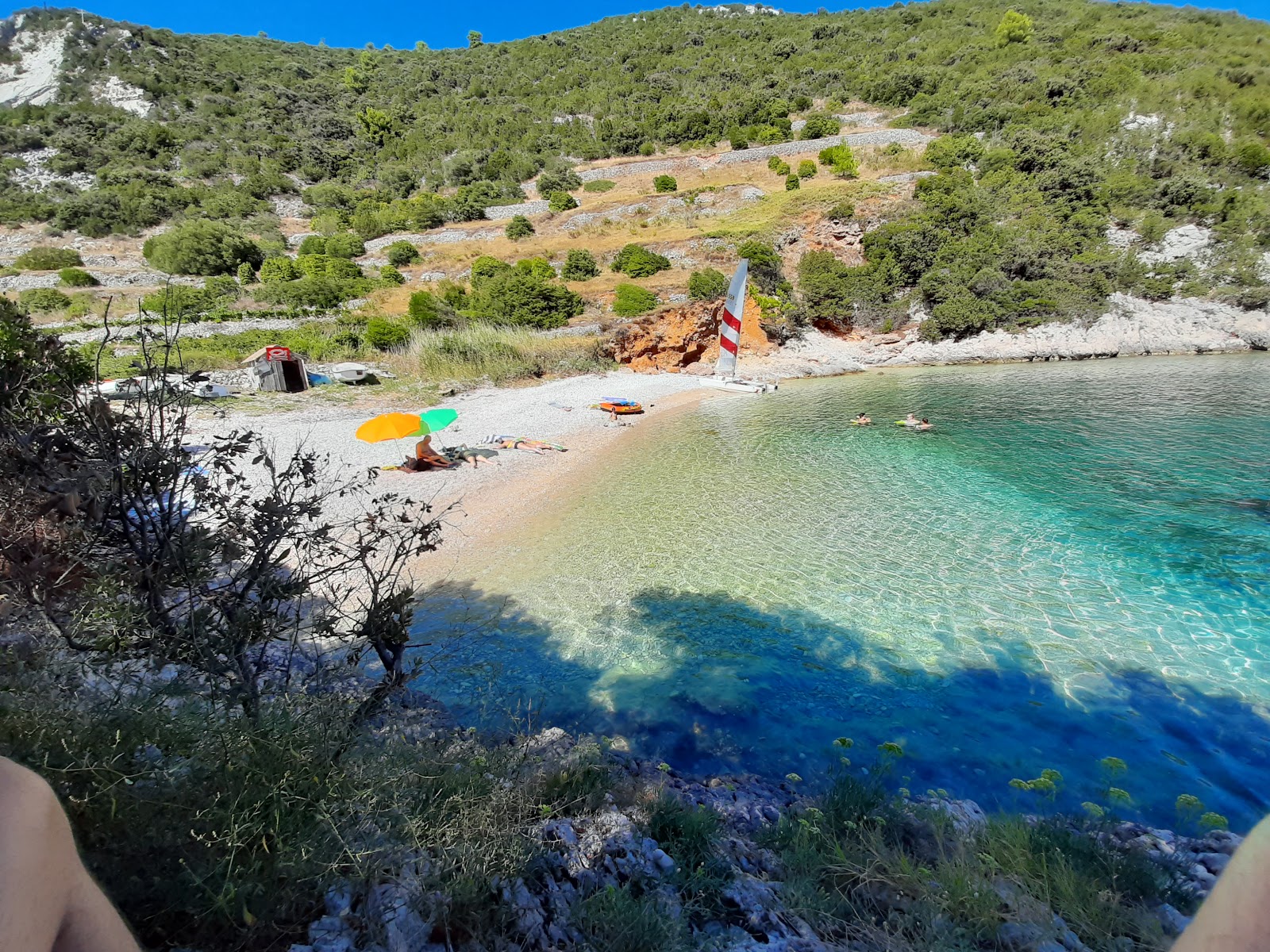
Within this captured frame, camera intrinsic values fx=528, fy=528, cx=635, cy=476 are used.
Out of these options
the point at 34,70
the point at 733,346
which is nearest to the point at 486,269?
the point at 733,346

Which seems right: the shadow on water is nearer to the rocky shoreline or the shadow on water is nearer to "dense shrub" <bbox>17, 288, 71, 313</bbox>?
the rocky shoreline

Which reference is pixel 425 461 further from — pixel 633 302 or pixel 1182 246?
pixel 1182 246

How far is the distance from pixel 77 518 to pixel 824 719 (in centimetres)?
562

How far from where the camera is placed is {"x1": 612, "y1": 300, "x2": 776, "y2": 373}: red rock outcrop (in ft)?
78.5

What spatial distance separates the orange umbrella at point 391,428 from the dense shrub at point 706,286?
18205mm

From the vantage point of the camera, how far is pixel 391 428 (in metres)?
9.77

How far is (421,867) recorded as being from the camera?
2379 millimetres

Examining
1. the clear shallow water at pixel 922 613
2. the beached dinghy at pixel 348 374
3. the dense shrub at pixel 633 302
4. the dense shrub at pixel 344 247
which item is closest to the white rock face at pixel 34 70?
the dense shrub at pixel 344 247

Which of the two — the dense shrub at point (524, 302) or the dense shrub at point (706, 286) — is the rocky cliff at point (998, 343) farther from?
the dense shrub at point (524, 302)

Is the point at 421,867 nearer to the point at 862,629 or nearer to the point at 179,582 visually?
the point at 179,582

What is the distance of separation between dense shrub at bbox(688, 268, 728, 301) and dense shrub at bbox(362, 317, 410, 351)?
13.0 meters

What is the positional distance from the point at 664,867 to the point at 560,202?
43446mm

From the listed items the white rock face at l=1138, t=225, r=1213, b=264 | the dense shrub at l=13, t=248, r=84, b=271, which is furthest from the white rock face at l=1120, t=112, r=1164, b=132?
the dense shrub at l=13, t=248, r=84, b=271

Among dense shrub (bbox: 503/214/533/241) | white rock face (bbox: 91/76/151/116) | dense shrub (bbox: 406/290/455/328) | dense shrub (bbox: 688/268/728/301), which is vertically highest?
white rock face (bbox: 91/76/151/116)
